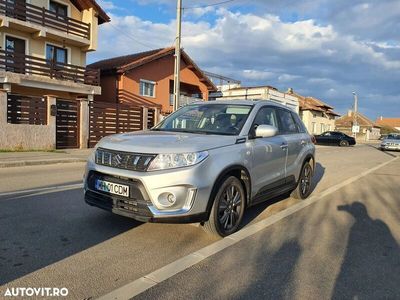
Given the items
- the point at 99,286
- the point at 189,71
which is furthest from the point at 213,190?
the point at 189,71

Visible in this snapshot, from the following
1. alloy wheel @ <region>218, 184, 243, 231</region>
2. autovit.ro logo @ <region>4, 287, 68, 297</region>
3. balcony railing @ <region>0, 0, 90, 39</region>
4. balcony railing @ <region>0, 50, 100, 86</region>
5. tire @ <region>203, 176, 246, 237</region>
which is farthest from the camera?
balcony railing @ <region>0, 0, 90, 39</region>

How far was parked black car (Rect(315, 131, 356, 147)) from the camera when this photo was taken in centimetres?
3916

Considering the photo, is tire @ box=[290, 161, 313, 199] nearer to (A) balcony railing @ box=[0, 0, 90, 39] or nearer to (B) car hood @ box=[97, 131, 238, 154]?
(B) car hood @ box=[97, 131, 238, 154]

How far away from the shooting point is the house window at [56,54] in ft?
74.6

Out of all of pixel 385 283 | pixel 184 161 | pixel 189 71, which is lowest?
pixel 385 283

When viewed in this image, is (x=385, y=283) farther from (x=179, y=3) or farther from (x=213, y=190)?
(x=179, y=3)

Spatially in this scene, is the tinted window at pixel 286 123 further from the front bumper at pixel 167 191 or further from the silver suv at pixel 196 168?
the front bumper at pixel 167 191

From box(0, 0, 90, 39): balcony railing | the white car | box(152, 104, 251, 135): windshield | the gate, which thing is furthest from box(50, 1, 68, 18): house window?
the white car

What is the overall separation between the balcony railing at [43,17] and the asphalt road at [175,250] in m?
16.9

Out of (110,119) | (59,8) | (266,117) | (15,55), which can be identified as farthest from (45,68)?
(266,117)

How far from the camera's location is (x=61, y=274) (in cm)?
348

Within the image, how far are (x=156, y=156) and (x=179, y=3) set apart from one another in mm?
15099

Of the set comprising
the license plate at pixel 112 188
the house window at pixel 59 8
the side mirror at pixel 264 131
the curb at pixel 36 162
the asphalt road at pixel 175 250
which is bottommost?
the asphalt road at pixel 175 250

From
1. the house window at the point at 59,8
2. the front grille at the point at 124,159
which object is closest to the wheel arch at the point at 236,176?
the front grille at the point at 124,159
